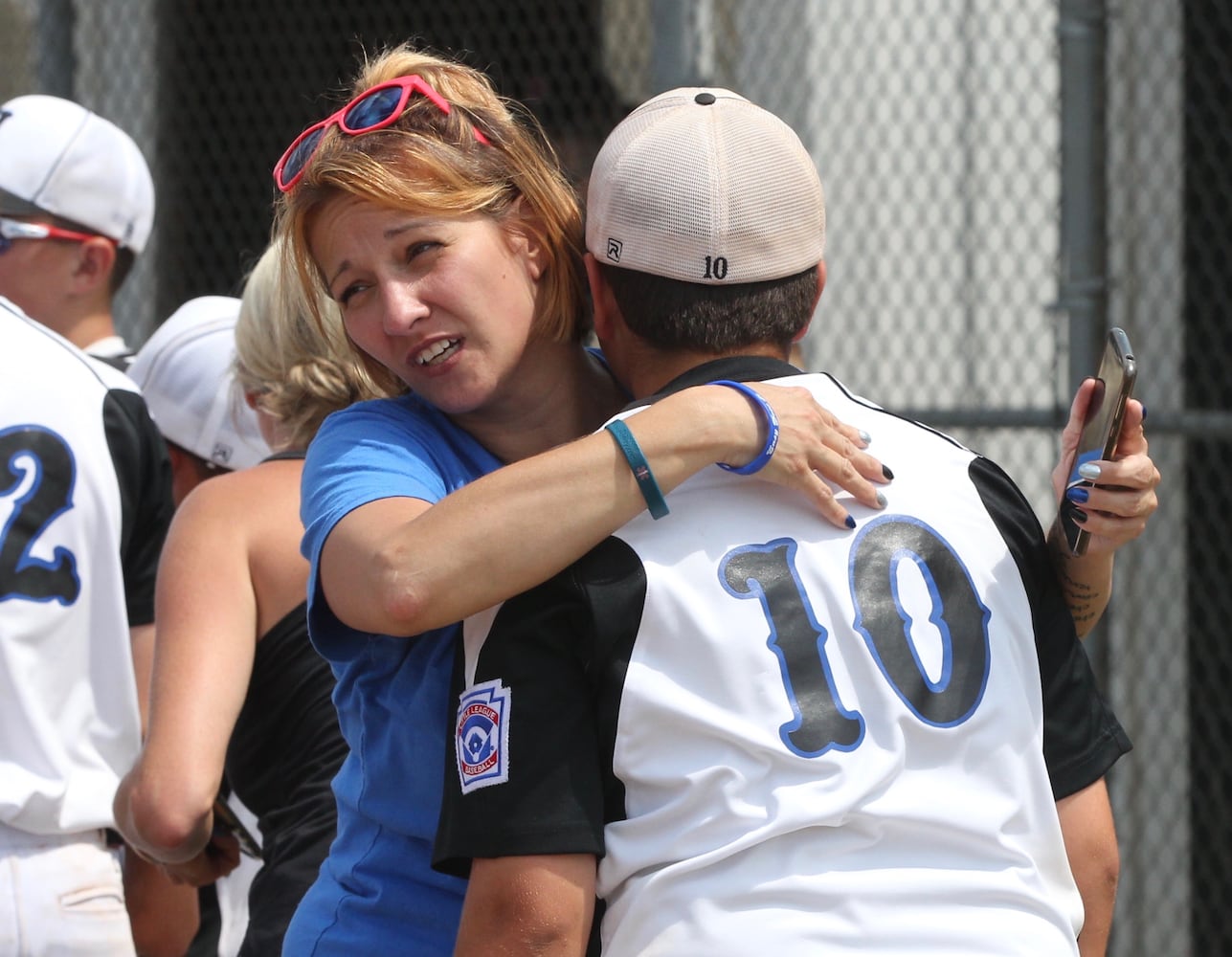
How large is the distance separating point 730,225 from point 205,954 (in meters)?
2.38

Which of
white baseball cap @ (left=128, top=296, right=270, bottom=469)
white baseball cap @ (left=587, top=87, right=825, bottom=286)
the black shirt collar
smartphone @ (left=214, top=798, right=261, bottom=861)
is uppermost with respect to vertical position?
white baseball cap @ (left=587, top=87, right=825, bottom=286)

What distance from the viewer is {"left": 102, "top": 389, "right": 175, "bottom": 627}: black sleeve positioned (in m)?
2.59

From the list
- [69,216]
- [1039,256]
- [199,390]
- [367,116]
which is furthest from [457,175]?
[1039,256]

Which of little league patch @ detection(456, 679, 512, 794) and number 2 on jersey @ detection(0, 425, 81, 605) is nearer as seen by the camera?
little league patch @ detection(456, 679, 512, 794)

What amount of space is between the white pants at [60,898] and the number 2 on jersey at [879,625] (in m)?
1.57

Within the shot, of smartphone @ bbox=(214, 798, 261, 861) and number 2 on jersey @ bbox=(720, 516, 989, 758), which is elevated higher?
number 2 on jersey @ bbox=(720, 516, 989, 758)

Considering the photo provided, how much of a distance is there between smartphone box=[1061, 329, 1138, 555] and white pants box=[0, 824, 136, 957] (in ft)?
5.64

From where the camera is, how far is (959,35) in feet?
14.2

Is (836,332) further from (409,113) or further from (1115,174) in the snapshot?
(409,113)

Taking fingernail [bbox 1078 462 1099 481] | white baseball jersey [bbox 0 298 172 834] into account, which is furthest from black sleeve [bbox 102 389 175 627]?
fingernail [bbox 1078 462 1099 481]

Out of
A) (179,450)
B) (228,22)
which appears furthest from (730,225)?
(228,22)

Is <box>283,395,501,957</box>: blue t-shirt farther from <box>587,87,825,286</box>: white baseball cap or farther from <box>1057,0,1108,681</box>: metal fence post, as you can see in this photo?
<box>1057,0,1108,681</box>: metal fence post

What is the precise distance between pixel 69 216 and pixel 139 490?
2.88ft

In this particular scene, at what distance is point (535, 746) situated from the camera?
4.26ft
